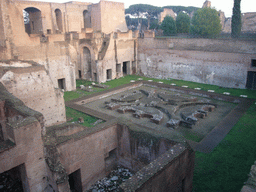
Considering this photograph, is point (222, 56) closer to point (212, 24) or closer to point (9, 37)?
point (212, 24)

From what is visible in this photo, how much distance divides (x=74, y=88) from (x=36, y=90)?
7.66 meters

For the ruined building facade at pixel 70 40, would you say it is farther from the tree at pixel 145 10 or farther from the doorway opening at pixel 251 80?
the tree at pixel 145 10

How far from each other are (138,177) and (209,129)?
801 centimetres

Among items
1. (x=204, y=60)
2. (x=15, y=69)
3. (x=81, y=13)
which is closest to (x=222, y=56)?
(x=204, y=60)

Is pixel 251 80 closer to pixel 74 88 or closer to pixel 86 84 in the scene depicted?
pixel 86 84

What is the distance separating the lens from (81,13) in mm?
31453

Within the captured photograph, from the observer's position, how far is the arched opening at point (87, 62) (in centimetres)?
2291

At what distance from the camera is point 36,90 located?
11.9 meters

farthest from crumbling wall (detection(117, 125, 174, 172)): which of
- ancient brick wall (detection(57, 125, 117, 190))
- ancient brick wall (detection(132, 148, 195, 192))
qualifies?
ancient brick wall (detection(132, 148, 195, 192))

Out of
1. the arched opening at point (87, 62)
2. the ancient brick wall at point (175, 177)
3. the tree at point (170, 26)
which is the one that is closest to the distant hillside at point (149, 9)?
the tree at point (170, 26)

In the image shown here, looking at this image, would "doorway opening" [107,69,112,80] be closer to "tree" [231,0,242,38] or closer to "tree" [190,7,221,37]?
"tree" [231,0,242,38]

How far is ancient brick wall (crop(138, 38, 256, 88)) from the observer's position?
19.1 metres

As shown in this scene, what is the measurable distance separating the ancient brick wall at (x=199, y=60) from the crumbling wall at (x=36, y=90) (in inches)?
538

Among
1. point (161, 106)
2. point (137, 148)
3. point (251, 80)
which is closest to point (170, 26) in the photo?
→ point (251, 80)
